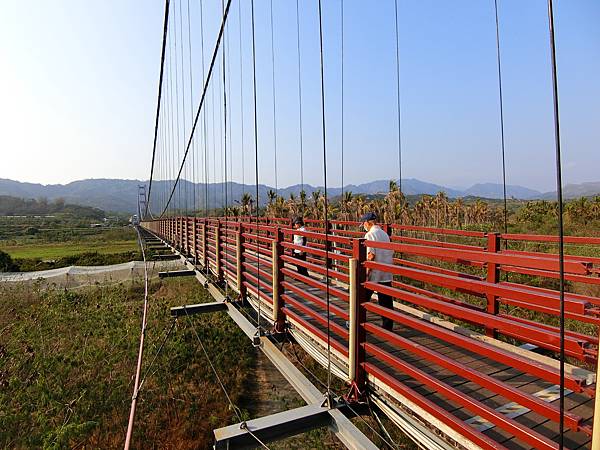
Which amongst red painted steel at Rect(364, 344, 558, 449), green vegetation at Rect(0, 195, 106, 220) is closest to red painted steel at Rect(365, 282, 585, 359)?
red painted steel at Rect(364, 344, 558, 449)

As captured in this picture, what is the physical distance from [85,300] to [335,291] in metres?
11.7

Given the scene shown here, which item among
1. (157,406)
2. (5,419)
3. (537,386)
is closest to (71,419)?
(5,419)

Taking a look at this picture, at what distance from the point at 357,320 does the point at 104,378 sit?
20.4 ft

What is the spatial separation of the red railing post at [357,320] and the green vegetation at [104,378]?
371 centimetres

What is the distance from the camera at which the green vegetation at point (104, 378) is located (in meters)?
5.38

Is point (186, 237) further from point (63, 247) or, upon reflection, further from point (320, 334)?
point (63, 247)

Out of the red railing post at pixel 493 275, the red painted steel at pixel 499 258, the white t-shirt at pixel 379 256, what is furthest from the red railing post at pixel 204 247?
the red painted steel at pixel 499 258

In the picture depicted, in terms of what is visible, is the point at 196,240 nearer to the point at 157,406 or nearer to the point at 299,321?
the point at 157,406

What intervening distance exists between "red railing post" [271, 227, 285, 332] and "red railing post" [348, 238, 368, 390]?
1.27 m

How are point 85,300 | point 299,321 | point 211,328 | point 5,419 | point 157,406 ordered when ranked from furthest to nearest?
point 85,300 < point 211,328 < point 157,406 < point 5,419 < point 299,321

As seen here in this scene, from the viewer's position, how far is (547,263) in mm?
1415

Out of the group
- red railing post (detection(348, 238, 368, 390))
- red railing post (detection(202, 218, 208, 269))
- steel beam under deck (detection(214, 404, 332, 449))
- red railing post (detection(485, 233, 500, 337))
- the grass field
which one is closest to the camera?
steel beam under deck (detection(214, 404, 332, 449))

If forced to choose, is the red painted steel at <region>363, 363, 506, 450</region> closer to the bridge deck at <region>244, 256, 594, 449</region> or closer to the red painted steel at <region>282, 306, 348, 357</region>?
the bridge deck at <region>244, 256, 594, 449</region>

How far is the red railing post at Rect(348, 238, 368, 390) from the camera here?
237 cm
